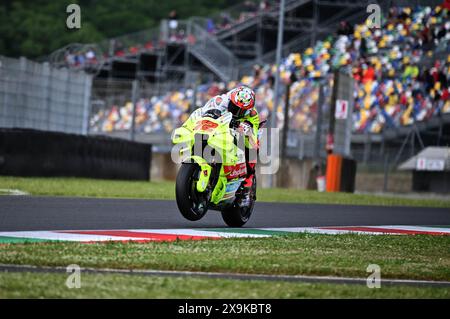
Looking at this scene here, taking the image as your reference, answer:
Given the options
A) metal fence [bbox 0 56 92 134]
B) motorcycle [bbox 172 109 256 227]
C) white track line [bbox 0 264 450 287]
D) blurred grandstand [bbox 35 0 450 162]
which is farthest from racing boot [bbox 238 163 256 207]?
metal fence [bbox 0 56 92 134]

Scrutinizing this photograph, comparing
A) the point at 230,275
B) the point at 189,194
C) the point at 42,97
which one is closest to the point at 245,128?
the point at 189,194

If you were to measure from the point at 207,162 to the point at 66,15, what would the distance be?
63009mm

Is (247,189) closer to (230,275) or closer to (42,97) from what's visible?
(230,275)

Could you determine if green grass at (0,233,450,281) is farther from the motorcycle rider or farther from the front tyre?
the motorcycle rider

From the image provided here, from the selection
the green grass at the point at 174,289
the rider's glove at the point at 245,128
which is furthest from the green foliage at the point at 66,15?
the green grass at the point at 174,289

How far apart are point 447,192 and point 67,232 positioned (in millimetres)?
19899

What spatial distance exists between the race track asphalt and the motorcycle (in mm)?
420

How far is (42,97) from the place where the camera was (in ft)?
→ 75.2

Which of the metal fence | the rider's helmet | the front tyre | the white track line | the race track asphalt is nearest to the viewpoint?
the white track line

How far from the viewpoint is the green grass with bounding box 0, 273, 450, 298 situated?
595 cm

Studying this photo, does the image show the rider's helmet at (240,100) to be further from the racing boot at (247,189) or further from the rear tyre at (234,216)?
the rear tyre at (234,216)

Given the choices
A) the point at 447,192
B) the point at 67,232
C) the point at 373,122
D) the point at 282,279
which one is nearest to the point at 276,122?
the point at 373,122

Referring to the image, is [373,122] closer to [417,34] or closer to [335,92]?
[335,92]

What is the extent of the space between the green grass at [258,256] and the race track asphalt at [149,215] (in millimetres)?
1773
